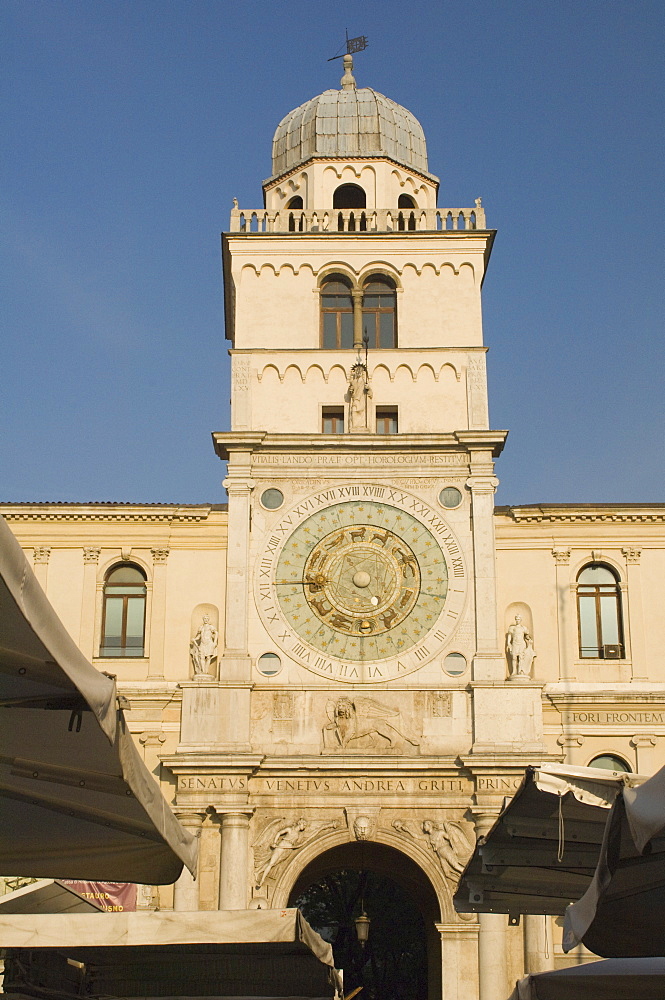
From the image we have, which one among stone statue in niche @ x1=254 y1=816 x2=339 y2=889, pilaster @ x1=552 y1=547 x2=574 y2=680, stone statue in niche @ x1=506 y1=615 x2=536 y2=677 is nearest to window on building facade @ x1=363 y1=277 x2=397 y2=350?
pilaster @ x1=552 y1=547 x2=574 y2=680

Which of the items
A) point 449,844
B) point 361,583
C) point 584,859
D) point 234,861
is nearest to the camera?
point 584,859

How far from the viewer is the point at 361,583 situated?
86.5 feet

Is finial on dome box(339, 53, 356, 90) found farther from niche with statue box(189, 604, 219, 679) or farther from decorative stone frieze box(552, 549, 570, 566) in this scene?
niche with statue box(189, 604, 219, 679)

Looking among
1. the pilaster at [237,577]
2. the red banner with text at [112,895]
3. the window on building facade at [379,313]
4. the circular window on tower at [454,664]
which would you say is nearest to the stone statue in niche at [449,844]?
the circular window on tower at [454,664]

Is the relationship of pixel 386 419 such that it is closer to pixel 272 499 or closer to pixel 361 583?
pixel 272 499

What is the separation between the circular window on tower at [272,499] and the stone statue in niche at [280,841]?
6241mm

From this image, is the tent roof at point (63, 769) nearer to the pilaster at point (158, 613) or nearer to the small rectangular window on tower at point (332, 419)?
the pilaster at point (158, 613)

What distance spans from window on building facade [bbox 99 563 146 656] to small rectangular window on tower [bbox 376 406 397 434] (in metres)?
5.87

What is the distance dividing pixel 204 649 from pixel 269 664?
130 centimetres

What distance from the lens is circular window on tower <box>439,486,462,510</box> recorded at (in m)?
27.0

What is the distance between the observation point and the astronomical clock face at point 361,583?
26.0m

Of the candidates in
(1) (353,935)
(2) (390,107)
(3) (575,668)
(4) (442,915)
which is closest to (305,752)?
(4) (442,915)

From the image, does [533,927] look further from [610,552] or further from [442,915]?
[610,552]

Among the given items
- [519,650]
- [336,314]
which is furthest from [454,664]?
[336,314]
